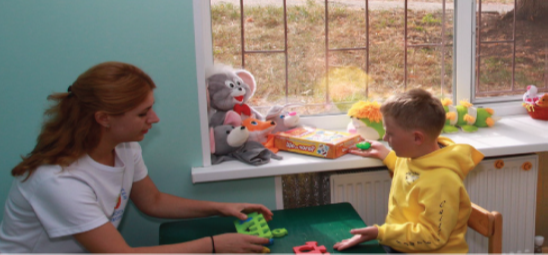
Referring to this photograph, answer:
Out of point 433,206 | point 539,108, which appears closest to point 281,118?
point 433,206

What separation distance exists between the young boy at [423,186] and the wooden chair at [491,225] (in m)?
0.03

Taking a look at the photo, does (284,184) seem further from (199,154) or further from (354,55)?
(354,55)

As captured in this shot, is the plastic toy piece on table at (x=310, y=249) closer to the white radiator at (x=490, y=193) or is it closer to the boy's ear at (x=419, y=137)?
the boy's ear at (x=419, y=137)

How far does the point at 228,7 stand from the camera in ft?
5.79

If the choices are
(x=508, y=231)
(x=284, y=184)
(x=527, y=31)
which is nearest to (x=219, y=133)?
(x=284, y=184)

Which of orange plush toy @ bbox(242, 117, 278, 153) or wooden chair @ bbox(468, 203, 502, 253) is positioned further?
orange plush toy @ bbox(242, 117, 278, 153)

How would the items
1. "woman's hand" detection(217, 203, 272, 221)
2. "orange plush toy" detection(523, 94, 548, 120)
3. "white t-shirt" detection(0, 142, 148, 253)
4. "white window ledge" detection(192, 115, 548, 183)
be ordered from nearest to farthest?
"white t-shirt" detection(0, 142, 148, 253) < "woman's hand" detection(217, 203, 272, 221) < "white window ledge" detection(192, 115, 548, 183) < "orange plush toy" detection(523, 94, 548, 120)

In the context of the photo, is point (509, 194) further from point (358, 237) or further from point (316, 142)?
point (358, 237)

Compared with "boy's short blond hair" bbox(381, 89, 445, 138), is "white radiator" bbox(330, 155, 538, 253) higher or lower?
lower

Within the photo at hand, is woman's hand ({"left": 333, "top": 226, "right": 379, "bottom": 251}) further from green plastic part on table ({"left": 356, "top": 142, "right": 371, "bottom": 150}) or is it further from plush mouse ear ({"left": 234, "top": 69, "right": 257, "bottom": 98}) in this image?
plush mouse ear ({"left": 234, "top": 69, "right": 257, "bottom": 98})

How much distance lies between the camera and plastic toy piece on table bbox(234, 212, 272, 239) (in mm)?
1249

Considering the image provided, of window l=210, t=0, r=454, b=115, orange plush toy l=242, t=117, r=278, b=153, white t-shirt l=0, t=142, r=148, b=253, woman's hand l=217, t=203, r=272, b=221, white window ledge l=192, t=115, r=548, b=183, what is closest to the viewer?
white t-shirt l=0, t=142, r=148, b=253

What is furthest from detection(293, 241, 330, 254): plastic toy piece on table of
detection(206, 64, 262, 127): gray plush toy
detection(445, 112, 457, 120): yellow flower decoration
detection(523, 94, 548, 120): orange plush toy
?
detection(523, 94, 548, 120): orange plush toy

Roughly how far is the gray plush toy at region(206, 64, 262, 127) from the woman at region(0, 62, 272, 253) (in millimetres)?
461
